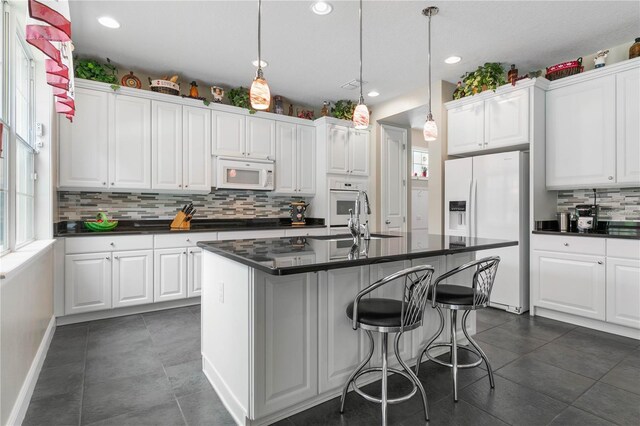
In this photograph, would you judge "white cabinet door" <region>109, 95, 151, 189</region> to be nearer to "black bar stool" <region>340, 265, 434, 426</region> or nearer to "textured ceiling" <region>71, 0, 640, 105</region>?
"textured ceiling" <region>71, 0, 640, 105</region>

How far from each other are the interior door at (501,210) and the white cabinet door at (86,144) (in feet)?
13.8

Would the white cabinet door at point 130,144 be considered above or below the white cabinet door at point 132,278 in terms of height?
above

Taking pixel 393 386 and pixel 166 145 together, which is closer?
pixel 393 386

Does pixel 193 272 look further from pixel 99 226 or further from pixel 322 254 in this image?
pixel 322 254

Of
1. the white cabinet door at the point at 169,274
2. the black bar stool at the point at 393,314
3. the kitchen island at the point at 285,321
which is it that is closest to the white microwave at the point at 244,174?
the white cabinet door at the point at 169,274

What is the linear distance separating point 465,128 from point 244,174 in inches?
114

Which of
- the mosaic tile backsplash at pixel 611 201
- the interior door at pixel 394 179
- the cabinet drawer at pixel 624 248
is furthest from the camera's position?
the interior door at pixel 394 179

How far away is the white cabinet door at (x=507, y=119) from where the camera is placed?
366 centimetres

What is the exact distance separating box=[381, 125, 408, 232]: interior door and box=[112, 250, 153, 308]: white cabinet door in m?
3.42

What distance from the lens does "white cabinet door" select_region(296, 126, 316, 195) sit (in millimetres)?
5066

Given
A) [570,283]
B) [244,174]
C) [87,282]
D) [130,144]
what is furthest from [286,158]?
[570,283]

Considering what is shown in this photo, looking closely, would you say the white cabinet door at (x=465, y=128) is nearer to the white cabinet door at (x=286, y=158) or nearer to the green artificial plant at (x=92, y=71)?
the white cabinet door at (x=286, y=158)

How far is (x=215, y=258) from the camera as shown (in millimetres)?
2152

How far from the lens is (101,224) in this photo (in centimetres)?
367
